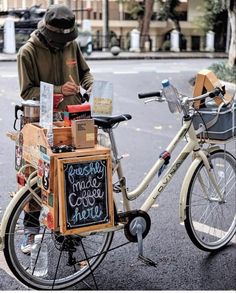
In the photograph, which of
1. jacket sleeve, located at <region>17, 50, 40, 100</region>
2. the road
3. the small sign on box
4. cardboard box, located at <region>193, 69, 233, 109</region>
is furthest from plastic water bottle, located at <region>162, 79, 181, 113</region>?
jacket sleeve, located at <region>17, 50, 40, 100</region>

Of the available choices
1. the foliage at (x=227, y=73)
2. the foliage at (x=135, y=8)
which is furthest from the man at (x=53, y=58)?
the foliage at (x=135, y=8)

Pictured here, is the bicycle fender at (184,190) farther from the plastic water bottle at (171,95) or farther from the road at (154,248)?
the plastic water bottle at (171,95)

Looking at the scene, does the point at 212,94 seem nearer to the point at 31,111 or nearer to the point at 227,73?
the point at 31,111

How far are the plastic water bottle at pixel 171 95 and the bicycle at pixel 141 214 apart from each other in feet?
0.15

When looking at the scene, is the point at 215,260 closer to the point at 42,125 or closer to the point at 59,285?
the point at 59,285

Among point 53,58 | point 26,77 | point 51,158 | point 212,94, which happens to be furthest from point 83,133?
point 212,94

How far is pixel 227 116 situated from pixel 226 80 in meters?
9.62

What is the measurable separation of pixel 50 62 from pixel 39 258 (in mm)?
1263

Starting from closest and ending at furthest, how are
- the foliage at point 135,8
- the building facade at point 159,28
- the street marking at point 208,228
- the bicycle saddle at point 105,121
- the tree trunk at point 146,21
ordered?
1. the bicycle saddle at point 105,121
2. the street marking at point 208,228
3. the tree trunk at point 146,21
4. the foliage at point 135,8
5. the building facade at point 159,28

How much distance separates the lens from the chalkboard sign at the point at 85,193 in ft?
9.40

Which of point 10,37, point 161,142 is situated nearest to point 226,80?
point 161,142

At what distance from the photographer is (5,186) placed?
527cm

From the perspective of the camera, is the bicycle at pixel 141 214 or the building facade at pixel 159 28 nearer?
the bicycle at pixel 141 214

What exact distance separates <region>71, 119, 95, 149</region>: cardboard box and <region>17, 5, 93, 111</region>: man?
531 mm
